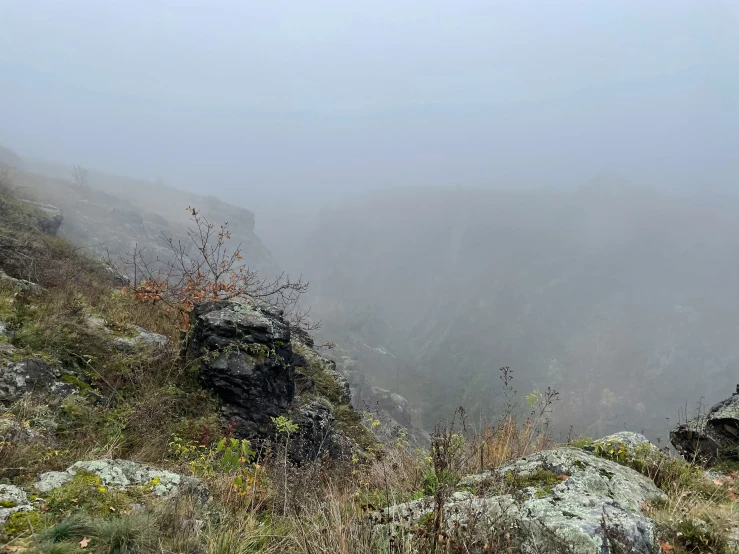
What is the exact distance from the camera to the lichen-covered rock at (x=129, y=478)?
315cm

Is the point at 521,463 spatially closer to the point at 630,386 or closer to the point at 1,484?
the point at 1,484

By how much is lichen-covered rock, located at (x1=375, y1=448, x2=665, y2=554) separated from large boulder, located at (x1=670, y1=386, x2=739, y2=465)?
399cm

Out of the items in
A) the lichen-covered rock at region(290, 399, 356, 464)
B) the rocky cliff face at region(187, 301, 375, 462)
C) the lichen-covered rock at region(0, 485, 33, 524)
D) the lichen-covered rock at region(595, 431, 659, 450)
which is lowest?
the lichen-covered rock at region(290, 399, 356, 464)

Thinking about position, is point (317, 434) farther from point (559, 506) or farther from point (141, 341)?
point (559, 506)

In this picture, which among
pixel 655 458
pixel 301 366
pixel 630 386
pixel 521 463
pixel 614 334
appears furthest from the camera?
pixel 614 334

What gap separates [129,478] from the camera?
11.3ft

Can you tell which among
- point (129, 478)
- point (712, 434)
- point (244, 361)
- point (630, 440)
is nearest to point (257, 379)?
point (244, 361)

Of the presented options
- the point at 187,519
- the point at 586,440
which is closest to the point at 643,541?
the point at 586,440

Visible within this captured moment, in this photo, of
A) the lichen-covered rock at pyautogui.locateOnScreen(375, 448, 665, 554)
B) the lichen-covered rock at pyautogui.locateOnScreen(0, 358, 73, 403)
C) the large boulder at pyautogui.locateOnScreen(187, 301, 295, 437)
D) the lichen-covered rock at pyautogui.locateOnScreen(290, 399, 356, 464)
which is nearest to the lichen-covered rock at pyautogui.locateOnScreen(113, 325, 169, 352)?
the large boulder at pyautogui.locateOnScreen(187, 301, 295, 437)

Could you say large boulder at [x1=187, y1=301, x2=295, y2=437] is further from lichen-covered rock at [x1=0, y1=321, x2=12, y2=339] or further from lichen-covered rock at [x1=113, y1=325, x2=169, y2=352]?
lichen-covered rock at [x1=0, y1=321, x2=12, y2=339]

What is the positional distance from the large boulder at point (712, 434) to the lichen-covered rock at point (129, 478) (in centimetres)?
791

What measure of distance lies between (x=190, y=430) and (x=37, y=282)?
588 cm

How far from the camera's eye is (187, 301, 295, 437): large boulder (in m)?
7.14

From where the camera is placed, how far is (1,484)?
9.43 feet
